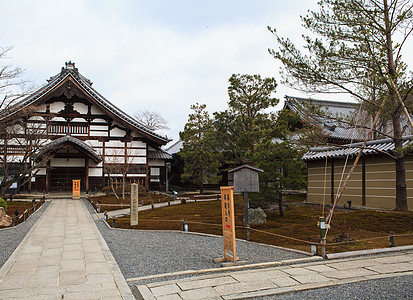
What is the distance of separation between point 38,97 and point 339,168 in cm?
2144

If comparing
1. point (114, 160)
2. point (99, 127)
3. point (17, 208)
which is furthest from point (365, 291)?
point (99, 127)

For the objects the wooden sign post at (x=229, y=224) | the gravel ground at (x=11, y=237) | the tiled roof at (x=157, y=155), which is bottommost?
the gravel ground at (x=11, y=237)

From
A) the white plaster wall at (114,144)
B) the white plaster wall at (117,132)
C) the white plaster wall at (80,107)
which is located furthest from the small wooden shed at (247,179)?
the white plaster wall at (80,107)

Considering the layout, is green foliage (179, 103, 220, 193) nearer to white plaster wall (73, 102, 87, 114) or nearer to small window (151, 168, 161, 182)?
small window (151, 168, 161, 182)

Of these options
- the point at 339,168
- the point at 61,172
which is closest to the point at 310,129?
the point at 339,168

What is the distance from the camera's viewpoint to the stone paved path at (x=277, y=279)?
5.14 m

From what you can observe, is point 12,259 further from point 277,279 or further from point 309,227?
point 309,227

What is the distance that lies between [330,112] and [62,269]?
10048 millimetres

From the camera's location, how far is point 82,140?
26281 mm

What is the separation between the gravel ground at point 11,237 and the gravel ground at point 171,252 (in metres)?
2.32

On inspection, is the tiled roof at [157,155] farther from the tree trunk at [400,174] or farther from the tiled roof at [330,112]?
the tree trunk at [400,174]

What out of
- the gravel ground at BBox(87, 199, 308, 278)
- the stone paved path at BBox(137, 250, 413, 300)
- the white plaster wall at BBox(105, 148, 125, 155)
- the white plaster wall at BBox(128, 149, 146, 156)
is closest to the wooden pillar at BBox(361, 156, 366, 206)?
the gravel ground at BBox(87, 199, 308, 278)

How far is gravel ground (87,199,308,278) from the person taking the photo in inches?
264

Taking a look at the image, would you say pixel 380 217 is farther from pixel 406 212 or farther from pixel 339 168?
pixel 339 168
